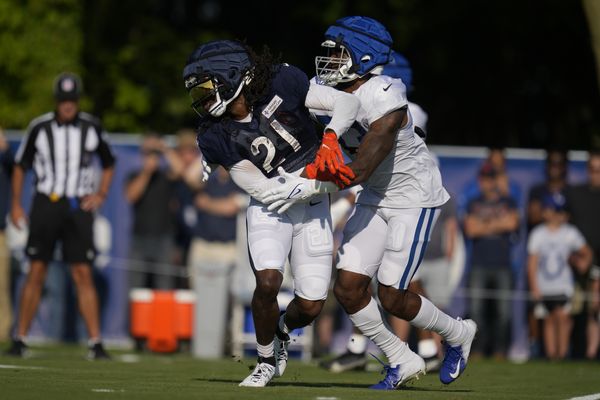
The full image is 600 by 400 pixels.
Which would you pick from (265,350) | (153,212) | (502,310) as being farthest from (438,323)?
(153,212)

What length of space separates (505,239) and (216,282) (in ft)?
9.51

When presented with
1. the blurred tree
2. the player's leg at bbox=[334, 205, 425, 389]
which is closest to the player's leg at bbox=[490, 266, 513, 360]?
the blurred tree

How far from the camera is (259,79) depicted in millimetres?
8586

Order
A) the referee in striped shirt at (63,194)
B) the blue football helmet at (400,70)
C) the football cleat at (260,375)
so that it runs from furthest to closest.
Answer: the referee in striped shirt at (63,194)
the blue football helmet at (400,70)
the football cleat at (260,375)

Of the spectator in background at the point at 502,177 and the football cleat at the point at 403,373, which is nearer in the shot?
the football cleat at the point at 403,373

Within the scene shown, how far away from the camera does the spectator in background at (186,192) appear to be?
14953mm

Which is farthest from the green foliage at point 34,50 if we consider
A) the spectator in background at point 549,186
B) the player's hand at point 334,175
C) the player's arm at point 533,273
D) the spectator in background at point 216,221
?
the player's hand at point 334,175

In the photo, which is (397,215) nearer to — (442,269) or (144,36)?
(442,269)

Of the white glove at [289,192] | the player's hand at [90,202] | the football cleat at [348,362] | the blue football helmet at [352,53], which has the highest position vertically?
the blue football helmet at [352,53]

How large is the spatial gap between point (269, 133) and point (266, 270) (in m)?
0.79

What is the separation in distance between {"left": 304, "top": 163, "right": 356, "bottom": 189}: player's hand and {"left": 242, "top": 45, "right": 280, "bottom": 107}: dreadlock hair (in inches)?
22.6

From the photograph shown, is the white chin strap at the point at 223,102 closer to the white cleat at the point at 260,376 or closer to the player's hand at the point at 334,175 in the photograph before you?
the player's hand at the point at 334,175

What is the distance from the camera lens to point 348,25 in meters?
8.81

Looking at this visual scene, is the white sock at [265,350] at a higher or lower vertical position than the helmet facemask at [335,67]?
lower
